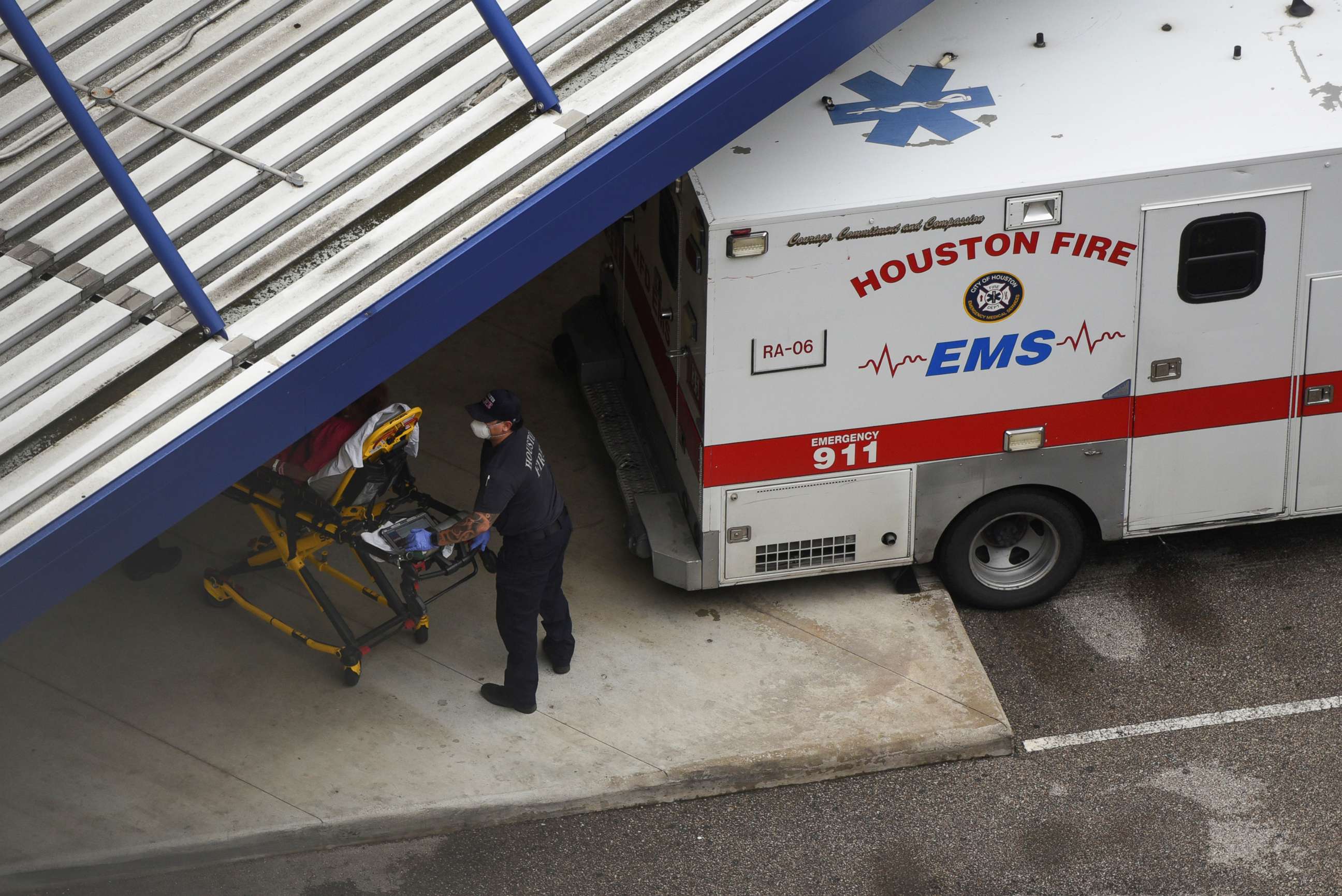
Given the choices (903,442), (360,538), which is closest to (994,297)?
(903,442)

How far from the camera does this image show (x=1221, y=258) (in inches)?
273

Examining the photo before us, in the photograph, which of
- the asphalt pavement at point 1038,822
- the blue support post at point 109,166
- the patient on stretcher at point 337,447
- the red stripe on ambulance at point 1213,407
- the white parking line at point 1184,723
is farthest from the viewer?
the red stripe on ambulance at point 1213,407

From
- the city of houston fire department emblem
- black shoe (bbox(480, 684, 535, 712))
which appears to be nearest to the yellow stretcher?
black shoe (bbox(480, 684, 535, 712))

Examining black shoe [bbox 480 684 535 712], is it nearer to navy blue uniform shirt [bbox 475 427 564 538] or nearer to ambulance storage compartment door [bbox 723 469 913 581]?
navy blue uniform shirt [bbox 475 427 564 538]

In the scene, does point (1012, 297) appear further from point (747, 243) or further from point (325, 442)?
point (325, 442)

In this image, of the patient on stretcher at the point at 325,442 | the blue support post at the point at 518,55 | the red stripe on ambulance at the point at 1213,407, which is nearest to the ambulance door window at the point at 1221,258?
the red stripe on ambulance at the point at 1213,407

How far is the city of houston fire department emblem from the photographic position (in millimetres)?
6855

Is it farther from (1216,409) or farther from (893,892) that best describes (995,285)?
(893,892)

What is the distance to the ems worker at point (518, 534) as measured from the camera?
21.3 ft

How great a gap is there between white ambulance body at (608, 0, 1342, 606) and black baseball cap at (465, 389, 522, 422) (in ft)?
2.97

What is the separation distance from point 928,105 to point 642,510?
→ 234 centimetres

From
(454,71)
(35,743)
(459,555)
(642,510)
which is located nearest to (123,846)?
(35,743)

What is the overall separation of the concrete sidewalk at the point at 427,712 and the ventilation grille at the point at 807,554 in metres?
0.34

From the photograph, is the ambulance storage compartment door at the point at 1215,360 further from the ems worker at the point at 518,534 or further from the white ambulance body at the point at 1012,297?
the ems worker at the point at 518,534
